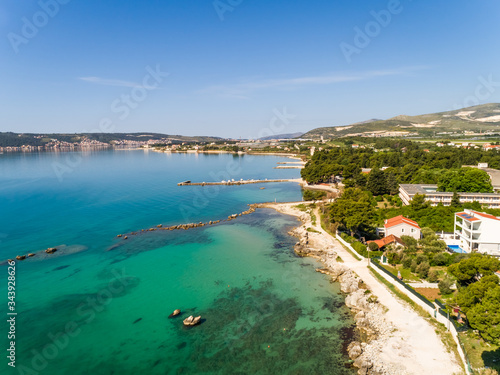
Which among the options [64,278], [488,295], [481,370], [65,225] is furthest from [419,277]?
[65,225]

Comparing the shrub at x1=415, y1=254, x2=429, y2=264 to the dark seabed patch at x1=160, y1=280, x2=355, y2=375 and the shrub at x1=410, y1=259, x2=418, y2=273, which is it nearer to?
the shrub at x1=410, y1=259, x2=418, y2=273

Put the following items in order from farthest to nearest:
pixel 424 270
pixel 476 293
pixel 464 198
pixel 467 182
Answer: pixel 467 182, pixel 464 198, pixel 424 270, pixel 476 293

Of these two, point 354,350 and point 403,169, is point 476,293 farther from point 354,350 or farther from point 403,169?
point 403,169

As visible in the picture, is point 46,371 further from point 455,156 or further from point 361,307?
point 455,156

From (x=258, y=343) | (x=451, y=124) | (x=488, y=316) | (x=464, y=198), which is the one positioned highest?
(x=451, y=124)

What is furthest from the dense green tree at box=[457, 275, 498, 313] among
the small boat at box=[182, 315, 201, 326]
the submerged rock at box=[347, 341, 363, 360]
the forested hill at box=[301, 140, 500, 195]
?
the forested hill at box=[301, 140, 500, 195]

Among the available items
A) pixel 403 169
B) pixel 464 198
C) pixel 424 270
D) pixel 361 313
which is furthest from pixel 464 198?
pixel 361 313
